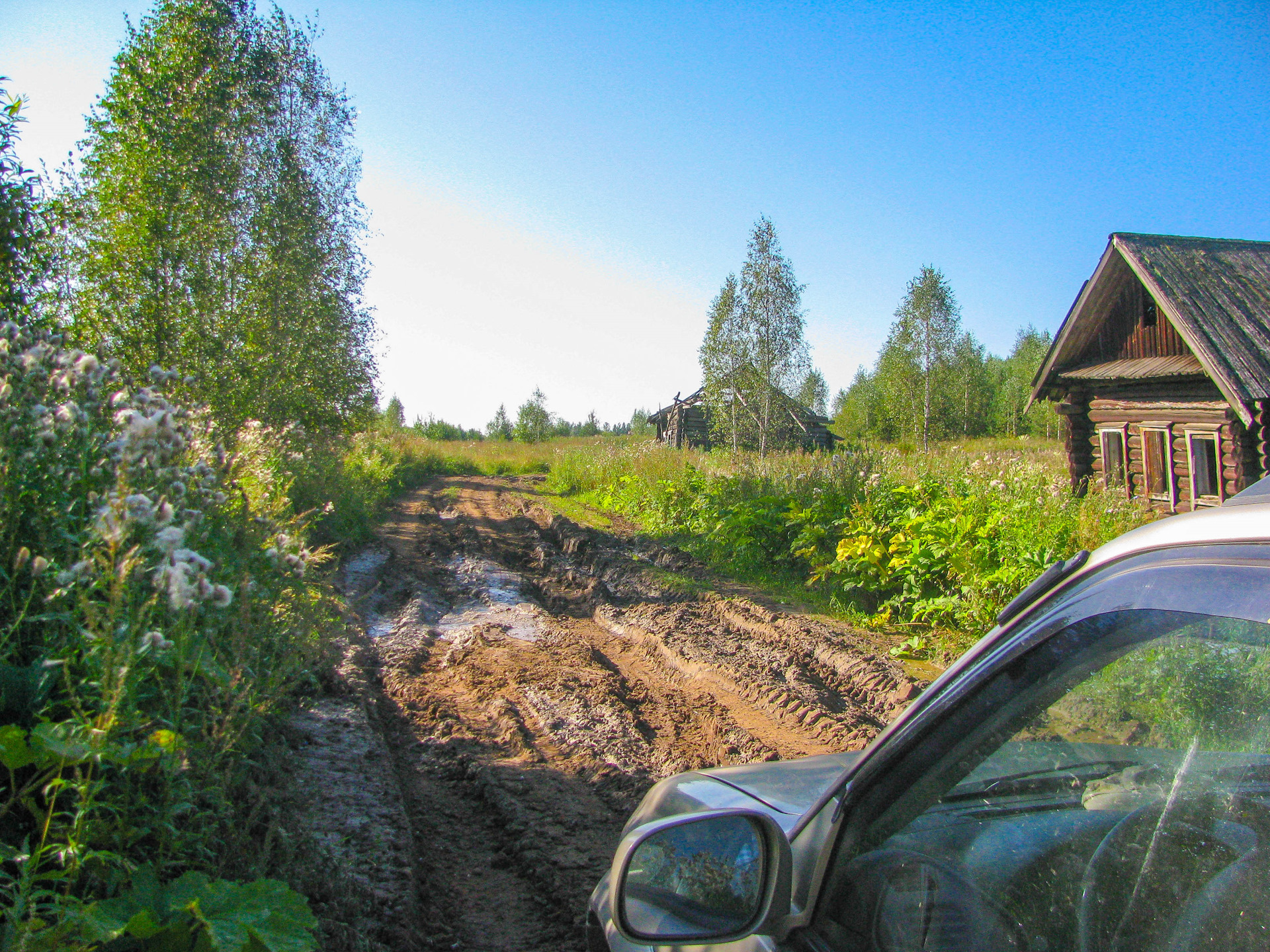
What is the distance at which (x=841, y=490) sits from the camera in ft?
35.0

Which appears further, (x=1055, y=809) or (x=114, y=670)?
(x=114, y=670)

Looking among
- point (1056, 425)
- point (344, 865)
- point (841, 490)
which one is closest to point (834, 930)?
point (344, 865)

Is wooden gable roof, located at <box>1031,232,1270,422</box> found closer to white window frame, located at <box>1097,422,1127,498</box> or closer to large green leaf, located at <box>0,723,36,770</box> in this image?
white window frame, located at <box>1097,422,1127,498</box>

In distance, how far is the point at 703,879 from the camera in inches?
53.3

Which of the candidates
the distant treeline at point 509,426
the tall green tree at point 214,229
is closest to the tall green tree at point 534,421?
the distant treeline at point 509,426

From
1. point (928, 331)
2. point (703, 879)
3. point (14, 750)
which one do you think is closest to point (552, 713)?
point (14, 750)

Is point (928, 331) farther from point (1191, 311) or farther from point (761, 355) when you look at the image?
point (1191, 311)

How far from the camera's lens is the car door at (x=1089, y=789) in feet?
2.79

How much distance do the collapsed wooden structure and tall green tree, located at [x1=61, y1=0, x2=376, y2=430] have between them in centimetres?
2061

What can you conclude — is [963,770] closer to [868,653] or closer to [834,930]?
[834,930]

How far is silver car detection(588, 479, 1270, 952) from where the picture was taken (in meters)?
0.85

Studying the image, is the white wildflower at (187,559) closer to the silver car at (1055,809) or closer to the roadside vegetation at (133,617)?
the roadside vegetation at (133,617)

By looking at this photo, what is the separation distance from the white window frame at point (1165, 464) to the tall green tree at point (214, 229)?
14310mm

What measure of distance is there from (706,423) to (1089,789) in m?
39.6
